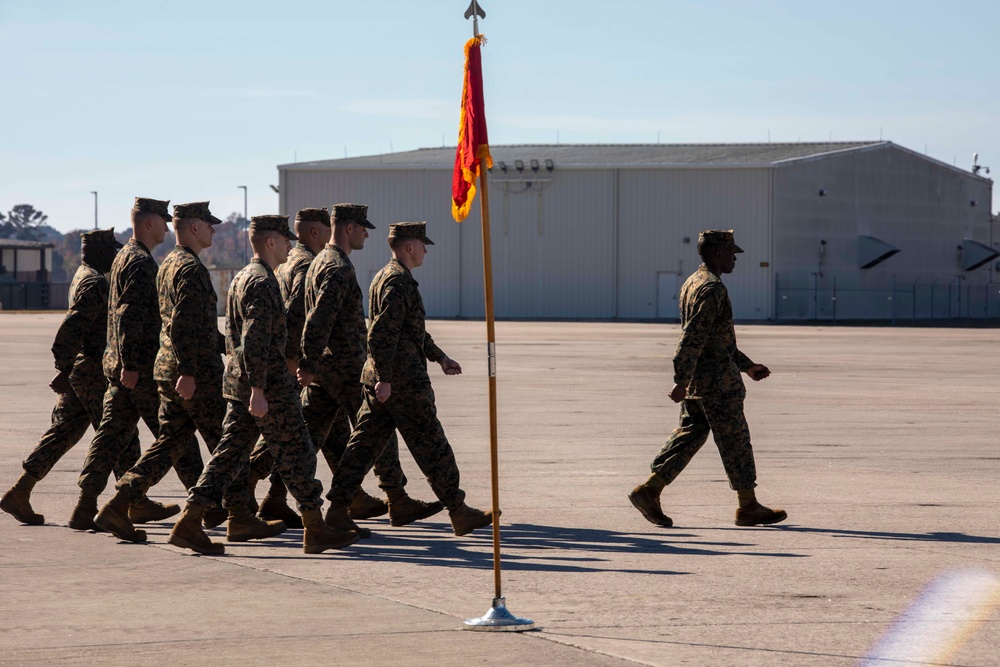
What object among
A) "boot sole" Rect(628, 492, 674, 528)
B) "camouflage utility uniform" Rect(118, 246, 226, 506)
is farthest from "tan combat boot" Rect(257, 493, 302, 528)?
"boot sole" Rect(628, 492, 674, 528)

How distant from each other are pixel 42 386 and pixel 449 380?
612 centimetres

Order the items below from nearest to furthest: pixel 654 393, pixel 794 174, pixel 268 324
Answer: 1. pixel 268 324
2. pixel 654 393
3. pixel 794 174

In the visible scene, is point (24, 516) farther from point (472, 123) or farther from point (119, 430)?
point (472, 123)

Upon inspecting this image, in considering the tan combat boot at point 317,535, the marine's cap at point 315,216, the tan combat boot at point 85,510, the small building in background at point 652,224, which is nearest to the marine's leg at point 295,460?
the tan combat boot at point 317,535

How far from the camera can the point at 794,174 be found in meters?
63.3

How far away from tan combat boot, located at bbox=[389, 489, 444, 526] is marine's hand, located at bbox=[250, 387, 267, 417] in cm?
169

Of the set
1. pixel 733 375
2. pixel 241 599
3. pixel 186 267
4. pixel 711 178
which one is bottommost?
pixel 241 599

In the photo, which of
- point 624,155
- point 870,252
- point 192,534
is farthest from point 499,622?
point 624,155

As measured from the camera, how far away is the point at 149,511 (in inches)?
404

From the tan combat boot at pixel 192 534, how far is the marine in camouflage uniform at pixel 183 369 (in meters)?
0.49

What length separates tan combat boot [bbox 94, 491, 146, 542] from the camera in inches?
368

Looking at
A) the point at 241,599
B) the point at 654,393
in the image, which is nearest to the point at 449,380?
the point at 654,393

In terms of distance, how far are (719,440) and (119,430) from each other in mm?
3790

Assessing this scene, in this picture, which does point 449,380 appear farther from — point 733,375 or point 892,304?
point 892,304
